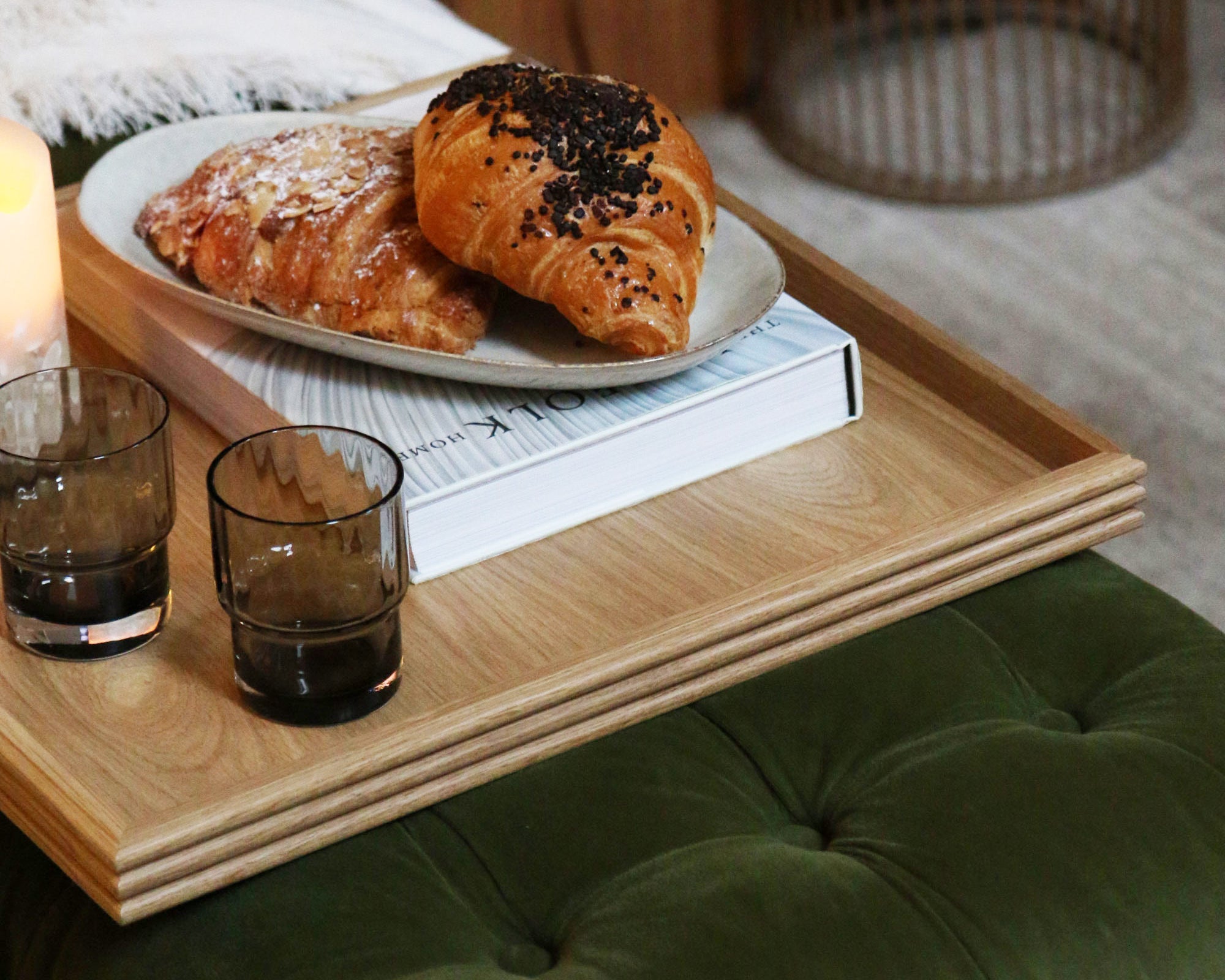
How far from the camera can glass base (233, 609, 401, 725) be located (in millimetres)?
597

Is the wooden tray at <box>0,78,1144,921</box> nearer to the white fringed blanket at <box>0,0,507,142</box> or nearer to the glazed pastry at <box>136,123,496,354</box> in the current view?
the glazed pastry at <box>136,123,496,354</box>

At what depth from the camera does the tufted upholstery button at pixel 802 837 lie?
62 centimetres

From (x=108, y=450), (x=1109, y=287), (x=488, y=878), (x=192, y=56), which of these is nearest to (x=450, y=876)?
(x=488, y=878)

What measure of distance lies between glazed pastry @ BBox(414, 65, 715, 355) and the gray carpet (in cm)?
77

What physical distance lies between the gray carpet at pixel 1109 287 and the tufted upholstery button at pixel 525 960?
892 mm

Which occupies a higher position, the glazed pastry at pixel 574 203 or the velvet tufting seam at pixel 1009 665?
the glazed pastry at pixel 574 203

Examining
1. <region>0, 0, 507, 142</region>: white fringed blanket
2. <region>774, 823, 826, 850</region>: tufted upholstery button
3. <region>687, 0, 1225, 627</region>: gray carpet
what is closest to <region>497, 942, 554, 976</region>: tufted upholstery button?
<region>774, 823, 826, 850</region>: tufted upholstery button

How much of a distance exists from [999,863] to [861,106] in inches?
67.2

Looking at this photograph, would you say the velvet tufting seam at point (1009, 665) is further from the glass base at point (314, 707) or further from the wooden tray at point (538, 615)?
the glass base at point (314, 707)

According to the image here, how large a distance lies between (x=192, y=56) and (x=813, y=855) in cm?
78

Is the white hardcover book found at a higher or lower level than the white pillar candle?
lower

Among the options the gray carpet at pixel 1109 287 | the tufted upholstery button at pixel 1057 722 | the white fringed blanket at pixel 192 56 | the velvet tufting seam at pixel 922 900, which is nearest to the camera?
the velvet tufting seam at pixel 922 900

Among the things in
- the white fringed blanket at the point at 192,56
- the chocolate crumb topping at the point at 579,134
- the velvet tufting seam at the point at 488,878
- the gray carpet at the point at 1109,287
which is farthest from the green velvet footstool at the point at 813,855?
the gray carpet at the point at 1109,287

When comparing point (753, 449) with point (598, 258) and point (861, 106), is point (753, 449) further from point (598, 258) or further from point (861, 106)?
point (861, 106)
